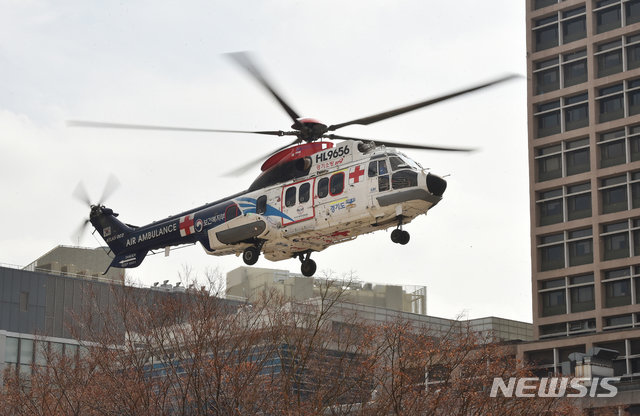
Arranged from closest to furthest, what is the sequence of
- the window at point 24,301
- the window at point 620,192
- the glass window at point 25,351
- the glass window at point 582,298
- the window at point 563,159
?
the glass window at point 25,351, the window at point 24,301, the window at point 620,192, the glass window at point 582,298, the window at point 563,159

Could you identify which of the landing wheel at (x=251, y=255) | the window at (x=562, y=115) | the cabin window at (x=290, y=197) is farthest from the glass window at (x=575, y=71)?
the cabin window at (x=290, y=197)

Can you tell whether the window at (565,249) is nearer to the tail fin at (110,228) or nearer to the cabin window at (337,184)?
the tail fin at (110,228)

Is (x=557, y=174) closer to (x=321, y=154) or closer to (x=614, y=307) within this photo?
(x=614, y=307)

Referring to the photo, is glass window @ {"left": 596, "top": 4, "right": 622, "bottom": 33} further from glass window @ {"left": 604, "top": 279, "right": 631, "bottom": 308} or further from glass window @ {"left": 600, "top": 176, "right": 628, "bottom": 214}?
glass window @ {"left": 604, "top": 279, "right": 631, "bottom": 308}

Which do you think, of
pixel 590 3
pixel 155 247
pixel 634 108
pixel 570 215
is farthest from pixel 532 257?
pixel 155 247

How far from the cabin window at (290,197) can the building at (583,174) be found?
6543 centimetres

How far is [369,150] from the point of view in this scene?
50750mm

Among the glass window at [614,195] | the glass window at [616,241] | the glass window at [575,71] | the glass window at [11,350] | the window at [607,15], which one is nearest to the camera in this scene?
the glass window at [11,350]

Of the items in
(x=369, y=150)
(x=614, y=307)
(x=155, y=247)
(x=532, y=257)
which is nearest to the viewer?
(x=369, y=150)

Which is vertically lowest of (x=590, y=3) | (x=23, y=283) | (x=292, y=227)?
(x=292, y=227)

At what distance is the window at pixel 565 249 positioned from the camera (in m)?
120

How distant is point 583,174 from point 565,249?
7297 mm

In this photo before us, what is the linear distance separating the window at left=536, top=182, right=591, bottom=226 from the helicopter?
70982 millimetres

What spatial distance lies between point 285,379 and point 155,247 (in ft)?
34.6
